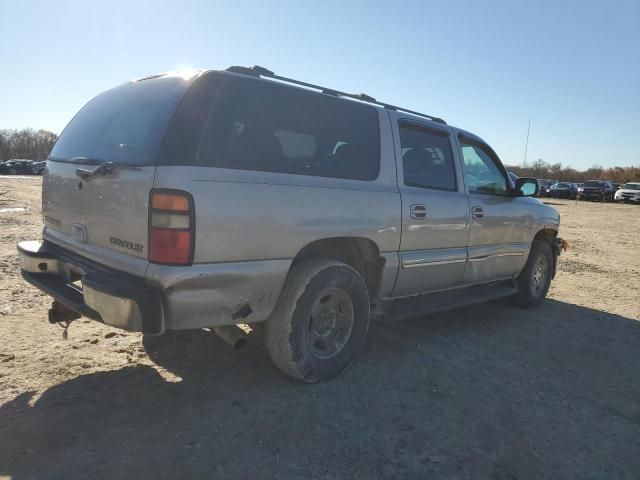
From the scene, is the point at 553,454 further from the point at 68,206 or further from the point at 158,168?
the point at 68,206

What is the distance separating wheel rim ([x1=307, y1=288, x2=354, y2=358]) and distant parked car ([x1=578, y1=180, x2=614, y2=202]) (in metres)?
43.0

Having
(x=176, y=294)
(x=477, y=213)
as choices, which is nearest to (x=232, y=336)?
(x=176, y=294)

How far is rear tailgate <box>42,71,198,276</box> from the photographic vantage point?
260 cm

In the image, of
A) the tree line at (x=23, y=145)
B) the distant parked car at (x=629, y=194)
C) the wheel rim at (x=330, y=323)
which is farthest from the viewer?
the tree line at (x=23, y=145)

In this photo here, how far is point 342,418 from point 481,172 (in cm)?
301

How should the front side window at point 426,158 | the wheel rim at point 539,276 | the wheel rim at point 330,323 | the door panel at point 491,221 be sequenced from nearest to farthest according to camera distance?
the wheel rim at point 330,323
the front side window at point 426,158
the door panel at point 491,221
the wheel rim at point 539,276

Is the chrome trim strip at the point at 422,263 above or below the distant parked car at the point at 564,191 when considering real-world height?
below

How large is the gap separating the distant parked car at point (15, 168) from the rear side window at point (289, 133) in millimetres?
54532

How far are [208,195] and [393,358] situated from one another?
2.13m

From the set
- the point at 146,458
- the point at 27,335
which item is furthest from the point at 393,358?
the point at 27,335

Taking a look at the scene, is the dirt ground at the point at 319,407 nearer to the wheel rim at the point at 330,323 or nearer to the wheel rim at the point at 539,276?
the wheel rim at the point at 330,323

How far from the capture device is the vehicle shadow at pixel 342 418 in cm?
238

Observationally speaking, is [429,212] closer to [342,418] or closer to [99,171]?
[342,418]

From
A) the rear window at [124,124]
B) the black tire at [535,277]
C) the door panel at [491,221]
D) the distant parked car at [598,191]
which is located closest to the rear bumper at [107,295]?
the rear window at [124,124]
